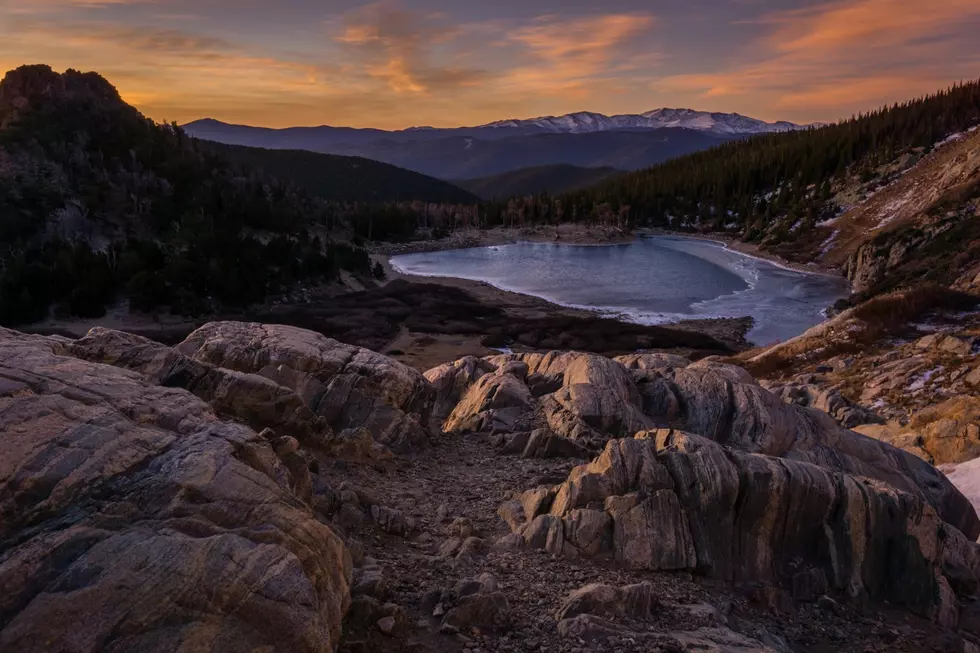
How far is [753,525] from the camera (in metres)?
12.5

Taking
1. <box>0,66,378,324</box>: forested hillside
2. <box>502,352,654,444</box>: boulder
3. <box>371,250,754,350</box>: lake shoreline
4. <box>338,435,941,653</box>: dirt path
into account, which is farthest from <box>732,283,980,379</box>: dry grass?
<box>0,66,378,324</box>: forested hillside

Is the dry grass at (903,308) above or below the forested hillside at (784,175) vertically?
below

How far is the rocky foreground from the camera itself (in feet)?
23.0

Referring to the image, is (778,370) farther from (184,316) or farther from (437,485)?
(184,316)

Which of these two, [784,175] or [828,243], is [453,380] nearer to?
[828,243]

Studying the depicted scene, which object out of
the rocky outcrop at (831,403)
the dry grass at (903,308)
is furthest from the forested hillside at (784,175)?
the rocky outcrop at (831,403)

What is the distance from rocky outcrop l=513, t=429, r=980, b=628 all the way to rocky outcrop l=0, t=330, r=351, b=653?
5471mm

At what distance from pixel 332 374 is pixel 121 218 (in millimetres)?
65523

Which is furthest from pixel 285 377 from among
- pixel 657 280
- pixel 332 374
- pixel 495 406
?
pixel 657 280

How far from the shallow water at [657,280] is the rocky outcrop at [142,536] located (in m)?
53.2

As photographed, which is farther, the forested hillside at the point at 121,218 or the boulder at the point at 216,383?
the forested hillside at the point at 121,218

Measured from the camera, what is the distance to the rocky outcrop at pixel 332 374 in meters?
18.8

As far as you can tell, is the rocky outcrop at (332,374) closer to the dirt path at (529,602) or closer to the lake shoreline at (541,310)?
the dirt path at (529,602)

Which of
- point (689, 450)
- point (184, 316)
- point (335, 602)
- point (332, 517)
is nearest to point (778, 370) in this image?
point (689, 450)
